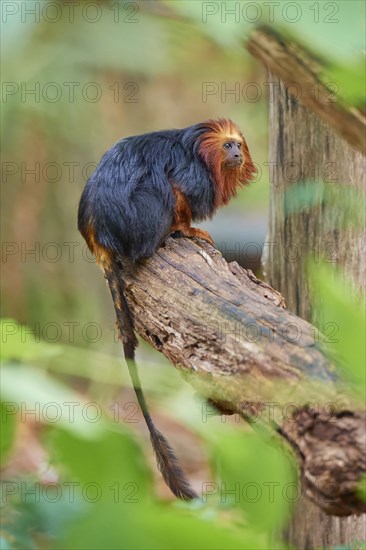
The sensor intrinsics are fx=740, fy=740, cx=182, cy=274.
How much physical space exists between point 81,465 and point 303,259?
2.24 meters

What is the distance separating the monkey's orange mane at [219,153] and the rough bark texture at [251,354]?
0.39m

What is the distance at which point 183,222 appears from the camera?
2.54 m

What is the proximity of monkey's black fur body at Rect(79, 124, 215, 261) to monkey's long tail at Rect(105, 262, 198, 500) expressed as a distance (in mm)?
107

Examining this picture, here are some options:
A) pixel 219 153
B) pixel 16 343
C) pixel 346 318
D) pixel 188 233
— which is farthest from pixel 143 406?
pixel 346 318

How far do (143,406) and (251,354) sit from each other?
831 millimetres

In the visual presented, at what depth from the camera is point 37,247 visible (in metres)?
5.92

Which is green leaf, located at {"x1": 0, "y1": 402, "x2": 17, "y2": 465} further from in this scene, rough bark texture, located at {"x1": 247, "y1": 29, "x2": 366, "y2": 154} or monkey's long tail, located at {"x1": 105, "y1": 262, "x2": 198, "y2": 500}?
monkey's long tail, located at {"x1": 105, "y1": 262, "x2": 198, "y2": 500}

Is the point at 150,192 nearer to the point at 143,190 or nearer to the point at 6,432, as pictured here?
the point at 143,190

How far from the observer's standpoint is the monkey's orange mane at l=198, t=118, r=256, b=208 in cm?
263

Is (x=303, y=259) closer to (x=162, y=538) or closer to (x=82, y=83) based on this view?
(x=162, y=538)

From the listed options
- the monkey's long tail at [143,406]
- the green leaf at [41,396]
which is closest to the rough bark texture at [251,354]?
the monkey's long tail at [143,406]

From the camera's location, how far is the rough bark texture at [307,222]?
236 centimetres

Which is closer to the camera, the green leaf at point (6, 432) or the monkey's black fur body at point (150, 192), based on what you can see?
the green leaf at point (6, 432)

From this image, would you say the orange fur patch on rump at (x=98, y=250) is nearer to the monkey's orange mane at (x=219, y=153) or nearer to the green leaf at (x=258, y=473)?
the monkey's orange mane at (x=219, y=153)
